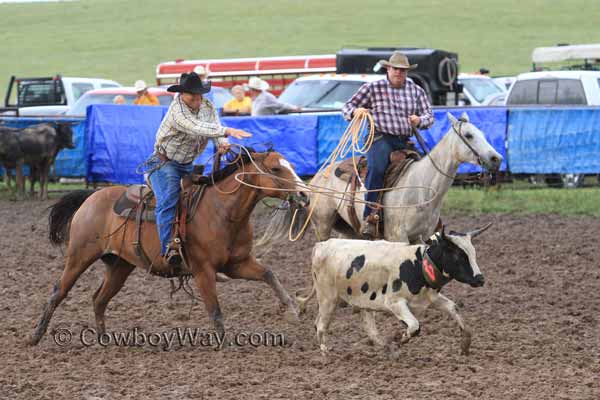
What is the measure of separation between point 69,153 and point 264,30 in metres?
45.9

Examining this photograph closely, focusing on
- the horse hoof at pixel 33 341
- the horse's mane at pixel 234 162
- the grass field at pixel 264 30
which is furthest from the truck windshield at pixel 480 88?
the grass field at pixel 264 30

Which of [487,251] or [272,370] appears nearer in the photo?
[272,370]

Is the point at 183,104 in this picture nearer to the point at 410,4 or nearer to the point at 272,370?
the point at 272,370

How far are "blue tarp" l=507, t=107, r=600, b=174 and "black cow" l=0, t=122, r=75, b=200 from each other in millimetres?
7502

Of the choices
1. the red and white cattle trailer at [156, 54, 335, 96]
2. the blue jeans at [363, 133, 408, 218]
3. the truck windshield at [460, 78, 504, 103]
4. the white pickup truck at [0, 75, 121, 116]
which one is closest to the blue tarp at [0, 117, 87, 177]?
the white pickup truck at [0, 75, 121, 116]

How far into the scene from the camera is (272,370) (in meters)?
6.90

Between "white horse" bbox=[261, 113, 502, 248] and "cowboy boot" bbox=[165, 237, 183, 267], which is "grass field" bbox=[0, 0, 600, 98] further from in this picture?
"cowboy boot" bbox=[165, 237, 183, 267]

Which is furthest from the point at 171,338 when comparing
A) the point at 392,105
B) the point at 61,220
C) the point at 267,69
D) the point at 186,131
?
the point at 267,69

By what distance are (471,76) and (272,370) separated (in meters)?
19.9

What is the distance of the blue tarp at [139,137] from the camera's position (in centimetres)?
1728

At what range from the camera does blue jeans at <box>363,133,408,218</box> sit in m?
9.04

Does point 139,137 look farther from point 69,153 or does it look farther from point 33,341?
point 33,341

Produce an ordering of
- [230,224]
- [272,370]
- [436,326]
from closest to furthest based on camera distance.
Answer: [272,370] → [230,224] → [436,326]

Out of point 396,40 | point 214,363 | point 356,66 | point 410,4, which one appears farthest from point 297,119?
point 410,4
